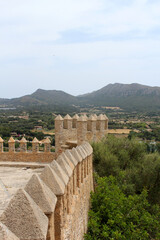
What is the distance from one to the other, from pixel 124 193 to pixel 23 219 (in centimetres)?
940

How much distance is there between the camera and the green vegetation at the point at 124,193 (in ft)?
24.9

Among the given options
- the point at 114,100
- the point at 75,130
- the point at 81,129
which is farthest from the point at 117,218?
the point at 114,100

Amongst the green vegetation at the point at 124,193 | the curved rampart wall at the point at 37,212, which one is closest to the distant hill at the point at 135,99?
the green vegetation at the point at 124,193

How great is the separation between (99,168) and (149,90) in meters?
111

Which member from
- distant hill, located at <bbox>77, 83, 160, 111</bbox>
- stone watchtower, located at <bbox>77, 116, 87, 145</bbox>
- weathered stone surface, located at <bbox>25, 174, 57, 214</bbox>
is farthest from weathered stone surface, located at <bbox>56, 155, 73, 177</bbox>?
distant hill, located at <bbox>77, 83, 160, 111</bbox>

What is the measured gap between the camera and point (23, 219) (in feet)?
7.63

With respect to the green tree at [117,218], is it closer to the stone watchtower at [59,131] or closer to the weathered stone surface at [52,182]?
the weathered stone surface at [52,182]

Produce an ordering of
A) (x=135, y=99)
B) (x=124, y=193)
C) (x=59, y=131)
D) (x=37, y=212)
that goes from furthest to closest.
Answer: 1. (x=135, y=99)
2. (x=59, y=131)
3. (x=124, y=193)
4. (x=37, y=212)

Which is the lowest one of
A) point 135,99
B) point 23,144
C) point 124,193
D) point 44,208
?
point 124,193

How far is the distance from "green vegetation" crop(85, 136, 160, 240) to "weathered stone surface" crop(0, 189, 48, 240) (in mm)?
4892

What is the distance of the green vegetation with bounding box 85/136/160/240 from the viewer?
7594mm

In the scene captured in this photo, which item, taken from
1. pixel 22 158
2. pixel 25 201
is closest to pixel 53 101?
pixel 22 158

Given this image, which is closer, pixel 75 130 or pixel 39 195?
pixel 39 195

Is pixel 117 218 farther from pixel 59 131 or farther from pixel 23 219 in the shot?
pixel 59 131
